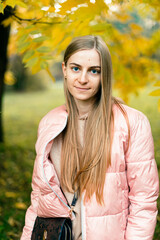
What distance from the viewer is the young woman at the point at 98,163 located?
1.63m

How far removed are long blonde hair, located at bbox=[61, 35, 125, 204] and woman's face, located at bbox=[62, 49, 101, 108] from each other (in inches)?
1.3

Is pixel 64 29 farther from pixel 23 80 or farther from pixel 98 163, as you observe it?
pixel 23 80

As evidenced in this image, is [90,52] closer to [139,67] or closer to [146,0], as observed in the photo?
[146,0]

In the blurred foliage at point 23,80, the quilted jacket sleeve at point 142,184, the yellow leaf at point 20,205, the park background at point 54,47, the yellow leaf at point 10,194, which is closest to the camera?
the quilted jacket sleeve at point 142,184

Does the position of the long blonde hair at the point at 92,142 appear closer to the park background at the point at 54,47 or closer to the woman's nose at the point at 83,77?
the woman's nose at the point at 83,77

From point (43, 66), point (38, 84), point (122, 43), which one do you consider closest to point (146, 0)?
point (43, 66)

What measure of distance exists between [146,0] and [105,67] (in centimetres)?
73

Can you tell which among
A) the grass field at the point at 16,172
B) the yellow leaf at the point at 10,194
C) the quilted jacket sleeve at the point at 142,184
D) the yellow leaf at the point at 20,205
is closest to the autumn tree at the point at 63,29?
the quilted jacket sleeve at the point at 142,184

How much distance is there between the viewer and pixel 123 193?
5.50ft

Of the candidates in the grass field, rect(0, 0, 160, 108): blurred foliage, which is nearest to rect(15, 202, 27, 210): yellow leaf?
the grass field

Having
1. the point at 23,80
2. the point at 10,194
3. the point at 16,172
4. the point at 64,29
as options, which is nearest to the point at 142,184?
the point at 64,29

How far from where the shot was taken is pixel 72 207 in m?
1.72

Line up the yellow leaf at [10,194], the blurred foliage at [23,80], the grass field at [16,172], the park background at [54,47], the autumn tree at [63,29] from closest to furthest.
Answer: the autumn tree at [63,29], the park background at [54,47], the grass field at [16,172], the yellow leaf at [10,194], the blurred foliage at [23,80]

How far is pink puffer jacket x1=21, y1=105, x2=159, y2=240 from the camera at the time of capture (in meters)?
1.62
